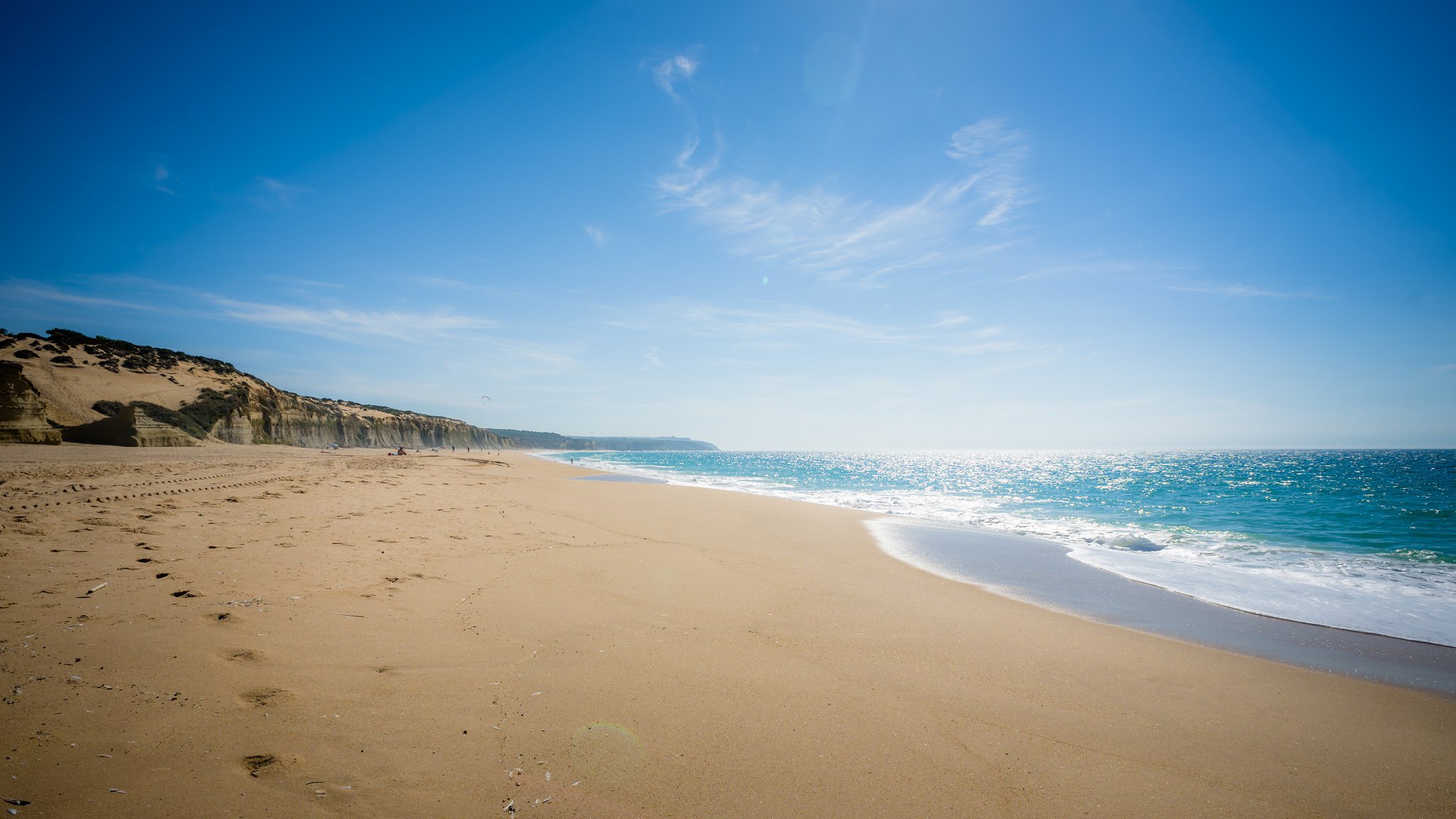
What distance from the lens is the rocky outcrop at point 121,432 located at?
20.4 m

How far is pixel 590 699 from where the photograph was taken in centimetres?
382

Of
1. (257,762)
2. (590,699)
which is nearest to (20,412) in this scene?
(257,762)

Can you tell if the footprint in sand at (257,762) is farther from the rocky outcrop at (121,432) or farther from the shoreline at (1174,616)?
the rocky outcrop at (121,432)

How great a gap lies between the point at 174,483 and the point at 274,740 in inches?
435

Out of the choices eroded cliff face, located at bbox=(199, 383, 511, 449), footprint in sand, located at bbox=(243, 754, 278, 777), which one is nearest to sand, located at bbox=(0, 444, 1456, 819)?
footprint in sand, located at bbox=(243, 754, 278, 777)

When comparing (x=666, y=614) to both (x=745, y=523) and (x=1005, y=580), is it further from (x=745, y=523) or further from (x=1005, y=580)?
(x=745, y=523)

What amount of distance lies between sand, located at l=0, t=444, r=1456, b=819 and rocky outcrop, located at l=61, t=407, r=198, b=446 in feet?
62.2

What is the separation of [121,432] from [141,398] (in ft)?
28.3

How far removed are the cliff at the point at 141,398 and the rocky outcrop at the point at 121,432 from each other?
0.04 meters

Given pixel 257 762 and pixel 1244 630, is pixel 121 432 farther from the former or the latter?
pixel 1244 630

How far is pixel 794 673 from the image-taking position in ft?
15.0

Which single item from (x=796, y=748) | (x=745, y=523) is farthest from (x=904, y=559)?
(x=796, y=748)

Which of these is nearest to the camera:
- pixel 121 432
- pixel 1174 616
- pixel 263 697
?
pixel 263 697

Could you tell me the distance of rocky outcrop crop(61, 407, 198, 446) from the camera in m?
20.4
